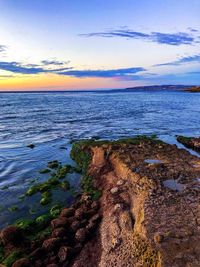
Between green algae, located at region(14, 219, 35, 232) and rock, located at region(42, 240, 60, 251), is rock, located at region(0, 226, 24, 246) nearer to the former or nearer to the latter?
green algae, located at region(14, 219, 35, 232)

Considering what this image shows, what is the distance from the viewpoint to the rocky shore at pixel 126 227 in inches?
326

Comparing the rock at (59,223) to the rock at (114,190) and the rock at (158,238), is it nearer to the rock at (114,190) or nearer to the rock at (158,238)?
the rock at (114,190)

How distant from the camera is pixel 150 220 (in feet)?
30.9

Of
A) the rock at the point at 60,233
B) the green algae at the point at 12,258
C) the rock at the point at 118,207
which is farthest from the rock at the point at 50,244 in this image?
the rock at the point at 118,207

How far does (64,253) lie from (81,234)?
3.78 feet

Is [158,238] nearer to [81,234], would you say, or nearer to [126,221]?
[126,221]

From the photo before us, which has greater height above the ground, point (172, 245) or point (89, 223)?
point (172, 245)

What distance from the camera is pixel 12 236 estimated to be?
10.6 m

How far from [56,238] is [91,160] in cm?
985

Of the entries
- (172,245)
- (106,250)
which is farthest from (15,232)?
(172,245)

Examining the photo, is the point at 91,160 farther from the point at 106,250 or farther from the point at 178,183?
the point at 106,250

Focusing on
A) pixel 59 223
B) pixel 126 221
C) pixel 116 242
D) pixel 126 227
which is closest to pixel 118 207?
pixel 126 221

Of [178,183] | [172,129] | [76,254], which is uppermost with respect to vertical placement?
[178,183]

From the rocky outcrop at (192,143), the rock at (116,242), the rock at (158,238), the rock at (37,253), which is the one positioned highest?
the rock at (158,238)
